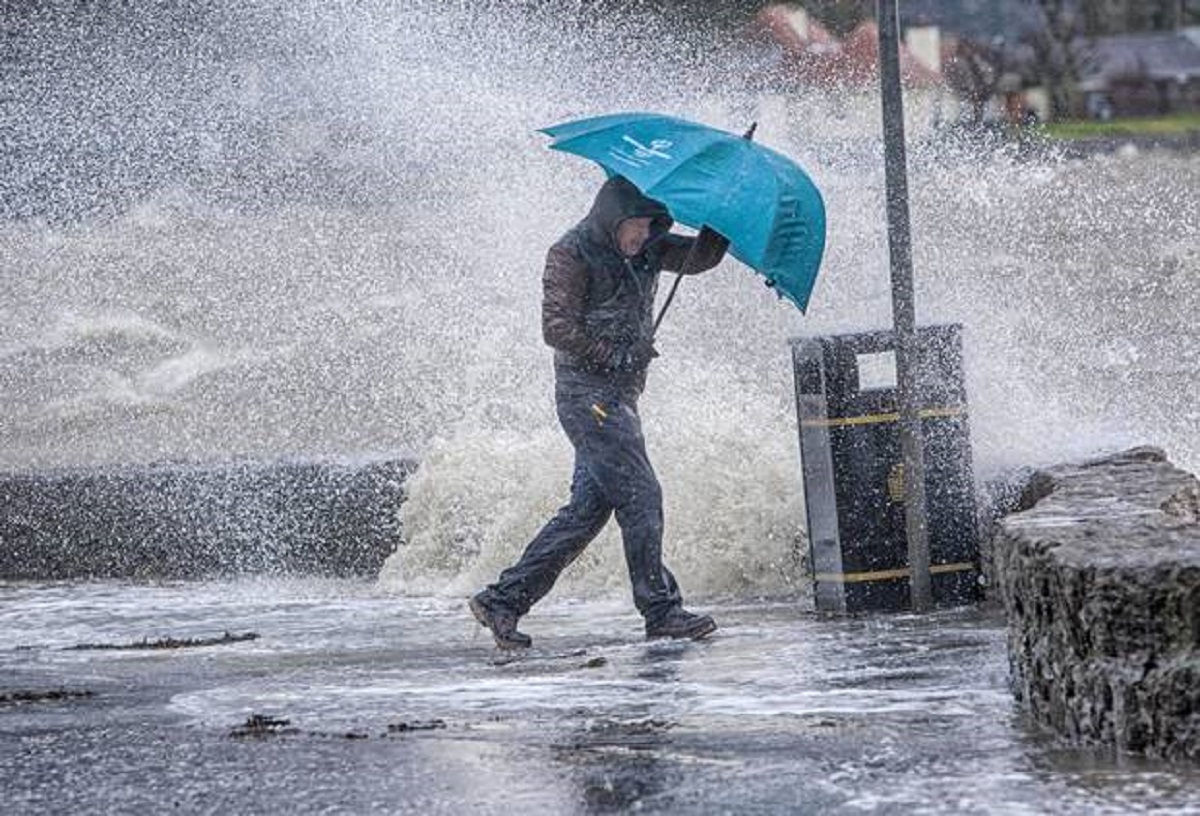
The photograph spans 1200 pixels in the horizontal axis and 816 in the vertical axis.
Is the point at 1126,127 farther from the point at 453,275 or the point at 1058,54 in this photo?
the point at 453,275

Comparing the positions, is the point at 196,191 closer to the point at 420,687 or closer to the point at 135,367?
the point at 135,367

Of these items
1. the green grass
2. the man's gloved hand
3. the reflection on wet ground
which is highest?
the green grass

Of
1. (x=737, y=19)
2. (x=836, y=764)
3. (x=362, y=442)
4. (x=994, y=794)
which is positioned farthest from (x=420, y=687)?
(x=737, y=19)

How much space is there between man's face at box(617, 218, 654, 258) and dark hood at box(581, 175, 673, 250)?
2cm

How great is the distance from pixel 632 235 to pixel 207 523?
468 centimetres

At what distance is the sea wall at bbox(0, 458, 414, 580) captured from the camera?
524 inches

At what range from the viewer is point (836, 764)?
22.2 feet

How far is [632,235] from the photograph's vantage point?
9.59m

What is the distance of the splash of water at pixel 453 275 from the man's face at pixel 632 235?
1022 millimetres

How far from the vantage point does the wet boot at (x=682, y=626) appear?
378 inches

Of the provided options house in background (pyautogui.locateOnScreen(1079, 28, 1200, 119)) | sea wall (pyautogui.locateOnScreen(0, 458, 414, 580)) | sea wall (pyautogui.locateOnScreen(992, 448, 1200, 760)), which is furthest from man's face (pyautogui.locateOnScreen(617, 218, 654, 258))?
house in background (pyautogui.locateOnScreen(1079, 28, 1200, 119))

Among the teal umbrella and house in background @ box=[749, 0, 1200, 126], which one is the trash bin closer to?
the teal umbrella

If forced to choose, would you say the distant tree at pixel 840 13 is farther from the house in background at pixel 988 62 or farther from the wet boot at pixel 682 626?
the wet boot at pixel 682 626

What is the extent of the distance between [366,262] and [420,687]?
1344cm
